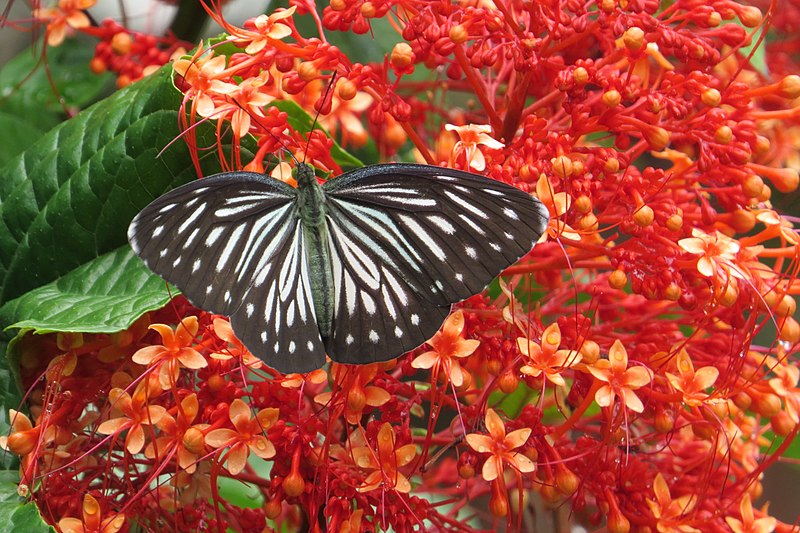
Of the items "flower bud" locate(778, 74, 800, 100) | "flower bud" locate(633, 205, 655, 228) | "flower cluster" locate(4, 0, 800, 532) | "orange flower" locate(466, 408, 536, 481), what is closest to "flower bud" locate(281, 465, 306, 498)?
"flower cluster" locate(4, 0, 800, 532)

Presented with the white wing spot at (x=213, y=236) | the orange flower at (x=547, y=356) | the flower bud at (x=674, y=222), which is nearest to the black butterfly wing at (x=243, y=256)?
the white wing spot at (x=213, y=236)

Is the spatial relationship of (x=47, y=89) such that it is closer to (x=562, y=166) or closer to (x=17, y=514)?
(x=17, y=514)

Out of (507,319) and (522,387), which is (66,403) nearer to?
(507,319)

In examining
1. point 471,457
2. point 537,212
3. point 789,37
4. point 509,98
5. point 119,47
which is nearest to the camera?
point 537,212

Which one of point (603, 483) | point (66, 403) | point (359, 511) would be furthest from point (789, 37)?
point (66, 403)

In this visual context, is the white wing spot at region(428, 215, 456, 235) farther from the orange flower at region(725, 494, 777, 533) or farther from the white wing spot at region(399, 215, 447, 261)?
the orange flower at region(725, 494, 777, 533)

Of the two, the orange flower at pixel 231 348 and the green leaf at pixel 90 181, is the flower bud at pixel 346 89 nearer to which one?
the green leaf at pixel 90 181
